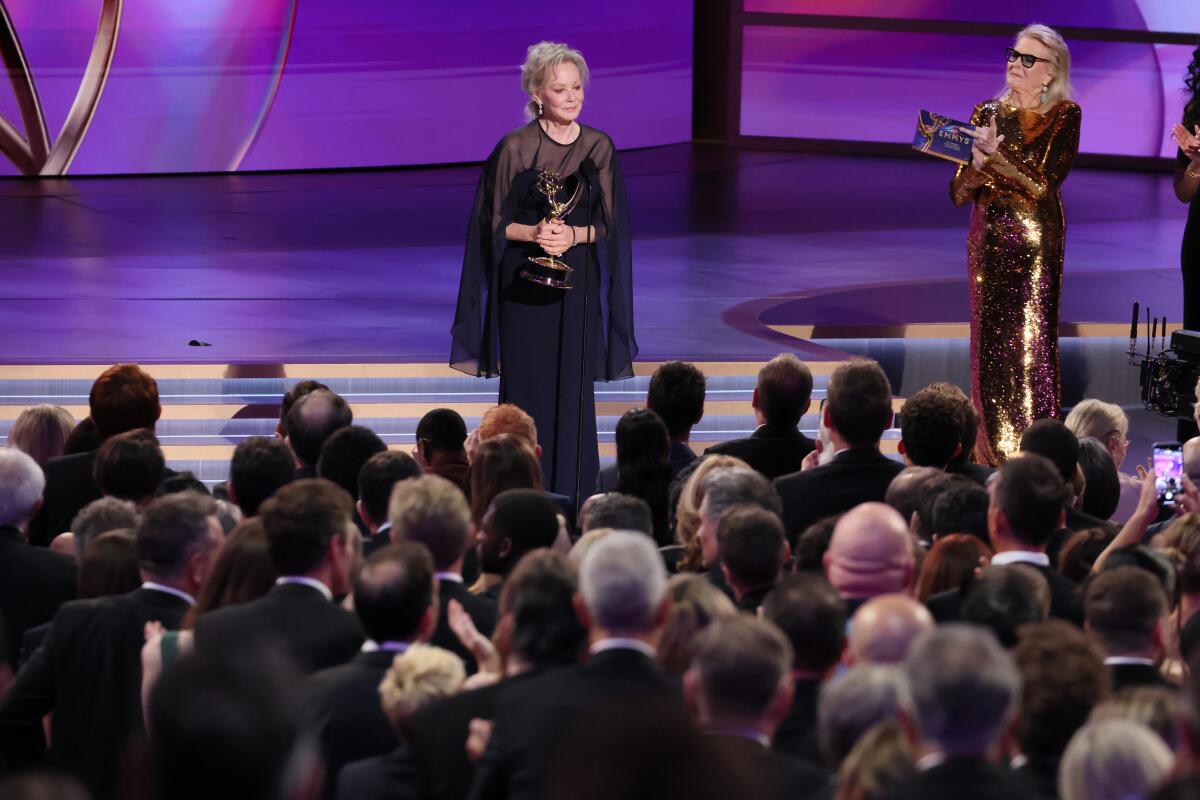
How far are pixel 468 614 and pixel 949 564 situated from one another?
3.85ft

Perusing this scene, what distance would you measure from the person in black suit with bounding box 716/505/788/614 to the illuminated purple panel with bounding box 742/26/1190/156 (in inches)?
523

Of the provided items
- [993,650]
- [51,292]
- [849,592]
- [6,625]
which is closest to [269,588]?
[6,625]

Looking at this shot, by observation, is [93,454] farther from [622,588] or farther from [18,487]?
[622,588]

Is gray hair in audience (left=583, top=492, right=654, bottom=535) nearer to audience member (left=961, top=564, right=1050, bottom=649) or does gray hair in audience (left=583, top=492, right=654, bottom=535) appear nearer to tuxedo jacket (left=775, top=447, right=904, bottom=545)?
tuxedo jacket (left=775, top=447, right=904, bottom=545)

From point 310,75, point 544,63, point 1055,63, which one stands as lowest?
point 544,63

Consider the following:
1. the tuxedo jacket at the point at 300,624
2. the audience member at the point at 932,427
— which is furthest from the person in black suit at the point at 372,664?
the audience member at the point at 932,427

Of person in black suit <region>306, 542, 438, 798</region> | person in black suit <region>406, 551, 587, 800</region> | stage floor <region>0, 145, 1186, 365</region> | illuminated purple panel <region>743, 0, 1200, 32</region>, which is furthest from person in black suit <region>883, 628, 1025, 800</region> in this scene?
illuminated purple panel <region>743, 0, 1200, 32</region>

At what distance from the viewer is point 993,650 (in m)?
2.85

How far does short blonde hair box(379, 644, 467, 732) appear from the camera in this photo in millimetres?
3498

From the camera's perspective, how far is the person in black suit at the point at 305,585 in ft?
12.8

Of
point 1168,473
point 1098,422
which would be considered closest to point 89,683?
point 1168,473

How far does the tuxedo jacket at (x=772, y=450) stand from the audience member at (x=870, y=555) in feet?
6.92

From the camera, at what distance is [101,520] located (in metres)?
4.77

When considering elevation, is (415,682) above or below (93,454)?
below
